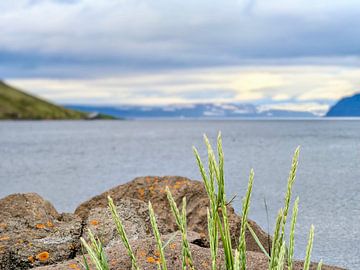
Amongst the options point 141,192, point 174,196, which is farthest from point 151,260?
point 141,192

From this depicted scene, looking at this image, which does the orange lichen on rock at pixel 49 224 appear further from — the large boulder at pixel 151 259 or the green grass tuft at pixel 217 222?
the green grass tuft at pixel 217 222

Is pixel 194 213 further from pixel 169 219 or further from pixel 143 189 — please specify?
Result: pixel 143 189

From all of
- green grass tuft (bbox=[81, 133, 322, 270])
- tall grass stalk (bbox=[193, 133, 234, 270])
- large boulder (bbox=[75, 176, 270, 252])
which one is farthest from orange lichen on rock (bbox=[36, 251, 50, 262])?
tall grass stalk (bbox=[193, 133, 234, 270])

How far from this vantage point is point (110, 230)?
11070mm

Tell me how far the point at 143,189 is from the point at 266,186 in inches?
1313

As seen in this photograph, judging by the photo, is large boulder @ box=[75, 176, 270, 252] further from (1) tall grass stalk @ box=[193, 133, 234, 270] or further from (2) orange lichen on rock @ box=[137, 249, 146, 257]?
(1) tall grass stalk @ box=[193, 133, 234, 270]

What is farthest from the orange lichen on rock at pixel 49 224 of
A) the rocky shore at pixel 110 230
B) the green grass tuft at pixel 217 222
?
the green grass tuft at pixel 217 222

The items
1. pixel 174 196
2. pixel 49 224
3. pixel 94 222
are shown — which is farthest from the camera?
pixel 174 196

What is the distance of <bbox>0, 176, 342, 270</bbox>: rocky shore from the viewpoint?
7.86m

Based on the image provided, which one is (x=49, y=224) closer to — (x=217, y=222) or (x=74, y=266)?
(x=74, y=266)

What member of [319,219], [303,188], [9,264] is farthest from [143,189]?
[303,188]

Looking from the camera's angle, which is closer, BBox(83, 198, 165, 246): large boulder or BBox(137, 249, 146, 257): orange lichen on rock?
BBox(137, 249, 146, 257): orange lichen on rock

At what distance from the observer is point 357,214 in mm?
31000

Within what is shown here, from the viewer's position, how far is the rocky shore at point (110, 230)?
7.86 meters
